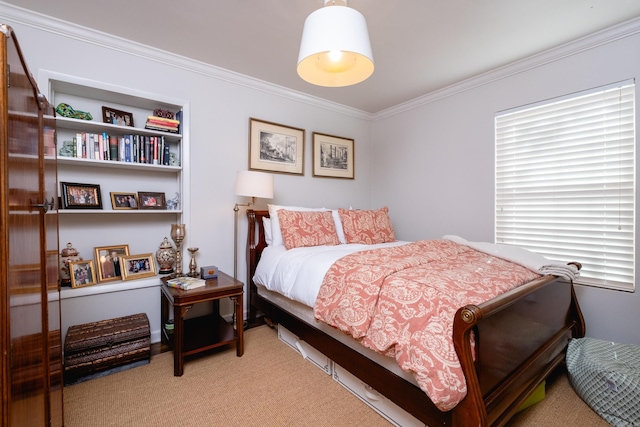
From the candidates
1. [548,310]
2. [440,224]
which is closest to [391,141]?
[440,224]

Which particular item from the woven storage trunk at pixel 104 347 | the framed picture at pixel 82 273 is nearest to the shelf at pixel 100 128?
the framed picture at pixel 82 273

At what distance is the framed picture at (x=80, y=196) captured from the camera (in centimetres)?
207

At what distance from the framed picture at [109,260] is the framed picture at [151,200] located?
38cm

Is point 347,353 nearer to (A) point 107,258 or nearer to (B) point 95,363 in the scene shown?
(B) point 95,363

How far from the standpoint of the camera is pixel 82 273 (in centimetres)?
213

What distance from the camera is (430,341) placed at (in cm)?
118

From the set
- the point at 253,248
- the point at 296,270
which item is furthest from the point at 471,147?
the point at 253,248

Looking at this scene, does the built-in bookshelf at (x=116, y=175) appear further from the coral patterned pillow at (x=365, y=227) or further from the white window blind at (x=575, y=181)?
the white window blind at (x=575, y=181)

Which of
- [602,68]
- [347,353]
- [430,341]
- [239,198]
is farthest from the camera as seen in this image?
[239,198]

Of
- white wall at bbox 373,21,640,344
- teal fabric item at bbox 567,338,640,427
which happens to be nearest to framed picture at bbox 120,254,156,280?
Answer: white wall at bbox 373,21,640,344

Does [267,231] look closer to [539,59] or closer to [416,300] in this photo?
[416,300]

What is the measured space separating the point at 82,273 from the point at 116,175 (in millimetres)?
815

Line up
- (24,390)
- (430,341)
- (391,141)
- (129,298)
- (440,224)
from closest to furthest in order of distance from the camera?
1. (24,390)
2. (430,341)
3. (129,298)
4. (440,224)
5. (391,141)

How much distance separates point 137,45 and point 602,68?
12.4 feet
